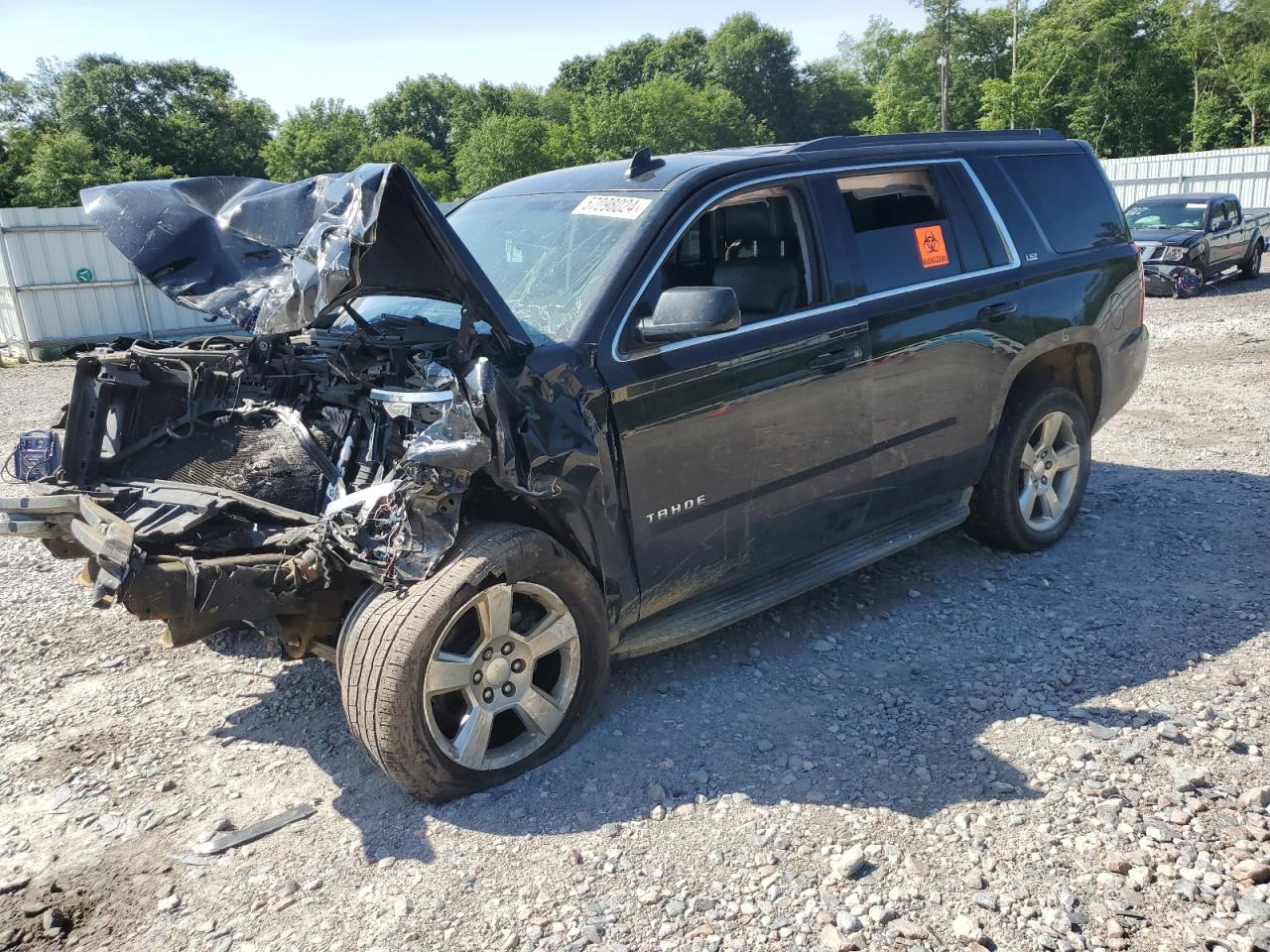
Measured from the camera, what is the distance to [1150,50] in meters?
49.7

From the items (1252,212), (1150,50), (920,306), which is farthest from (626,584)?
(1150,50)

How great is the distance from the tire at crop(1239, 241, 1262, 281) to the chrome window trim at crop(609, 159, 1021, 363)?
613 inches

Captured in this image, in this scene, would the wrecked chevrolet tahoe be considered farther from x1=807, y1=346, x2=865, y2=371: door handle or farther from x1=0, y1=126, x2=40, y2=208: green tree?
x1=0, y1=126, x2=40, y2=208: green tree

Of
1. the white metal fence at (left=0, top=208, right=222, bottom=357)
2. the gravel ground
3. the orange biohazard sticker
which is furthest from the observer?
the white metal fence at (left=0, top=208, right=222, bottom=357)

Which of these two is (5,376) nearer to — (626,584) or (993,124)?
(626,584)

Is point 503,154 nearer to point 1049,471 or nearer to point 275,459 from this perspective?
point 1049,471

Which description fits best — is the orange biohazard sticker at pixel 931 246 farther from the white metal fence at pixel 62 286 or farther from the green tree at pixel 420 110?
the green tree at pixel 420 110

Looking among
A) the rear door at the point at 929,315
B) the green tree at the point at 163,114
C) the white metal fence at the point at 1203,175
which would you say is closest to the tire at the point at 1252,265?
the white metal fence at the point at 1203,175

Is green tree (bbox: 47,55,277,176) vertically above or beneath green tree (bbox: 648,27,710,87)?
beneath

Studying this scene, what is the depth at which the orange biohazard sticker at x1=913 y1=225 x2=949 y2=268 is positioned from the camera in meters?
4.53

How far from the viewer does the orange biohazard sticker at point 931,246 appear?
4.53 m

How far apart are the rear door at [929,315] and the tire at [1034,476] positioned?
20 centimetres

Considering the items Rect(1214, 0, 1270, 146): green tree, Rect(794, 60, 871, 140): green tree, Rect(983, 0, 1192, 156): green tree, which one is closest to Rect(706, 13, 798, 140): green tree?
Rect(794, 60, 871, 140): green tree

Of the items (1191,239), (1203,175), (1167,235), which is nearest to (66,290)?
(1167,235)
